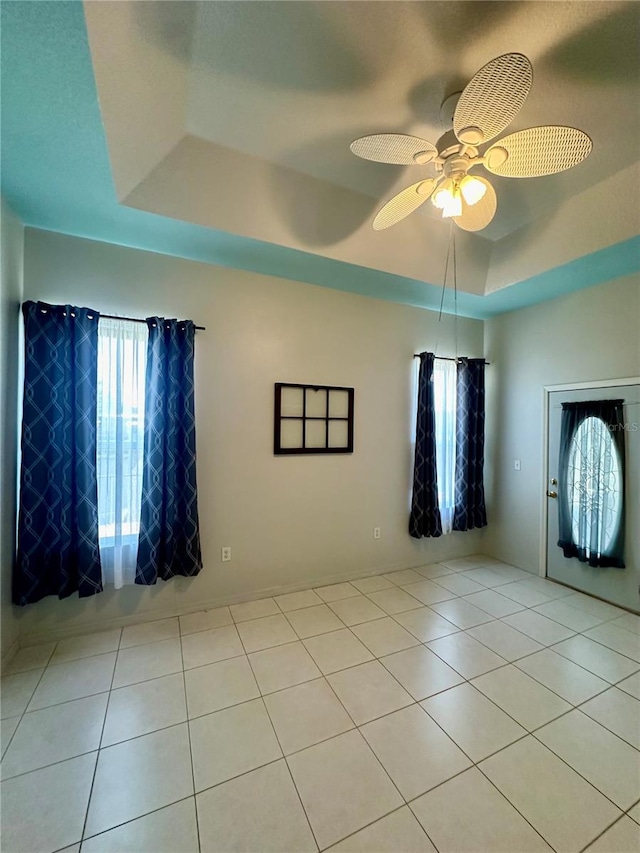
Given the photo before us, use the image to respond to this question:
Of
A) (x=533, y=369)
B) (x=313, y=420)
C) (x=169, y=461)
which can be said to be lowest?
(x=169, y=461)

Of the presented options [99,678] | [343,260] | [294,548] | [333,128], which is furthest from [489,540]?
[333,128]

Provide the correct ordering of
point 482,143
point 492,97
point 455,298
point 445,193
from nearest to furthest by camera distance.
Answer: point 492,97
point 482,143
point 445,193
point 455,298

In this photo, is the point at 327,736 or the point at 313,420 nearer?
the point at 327,736

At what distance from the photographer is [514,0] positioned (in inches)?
51.4

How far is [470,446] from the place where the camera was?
3695 mm

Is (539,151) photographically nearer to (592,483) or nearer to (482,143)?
(482,143)

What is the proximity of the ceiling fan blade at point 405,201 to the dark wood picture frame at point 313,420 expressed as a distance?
4.83 ft

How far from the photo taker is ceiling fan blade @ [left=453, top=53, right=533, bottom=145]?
1.10 metres

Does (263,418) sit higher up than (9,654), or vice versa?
(263,418)

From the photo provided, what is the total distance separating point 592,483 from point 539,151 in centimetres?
272

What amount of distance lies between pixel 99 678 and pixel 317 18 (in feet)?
11.3

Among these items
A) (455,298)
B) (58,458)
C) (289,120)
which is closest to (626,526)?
(455,298)

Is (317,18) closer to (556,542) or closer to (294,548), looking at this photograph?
(294,548)

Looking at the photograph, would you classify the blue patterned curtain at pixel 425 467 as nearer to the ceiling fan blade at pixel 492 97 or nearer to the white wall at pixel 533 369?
the white wall at pixel 533 369
